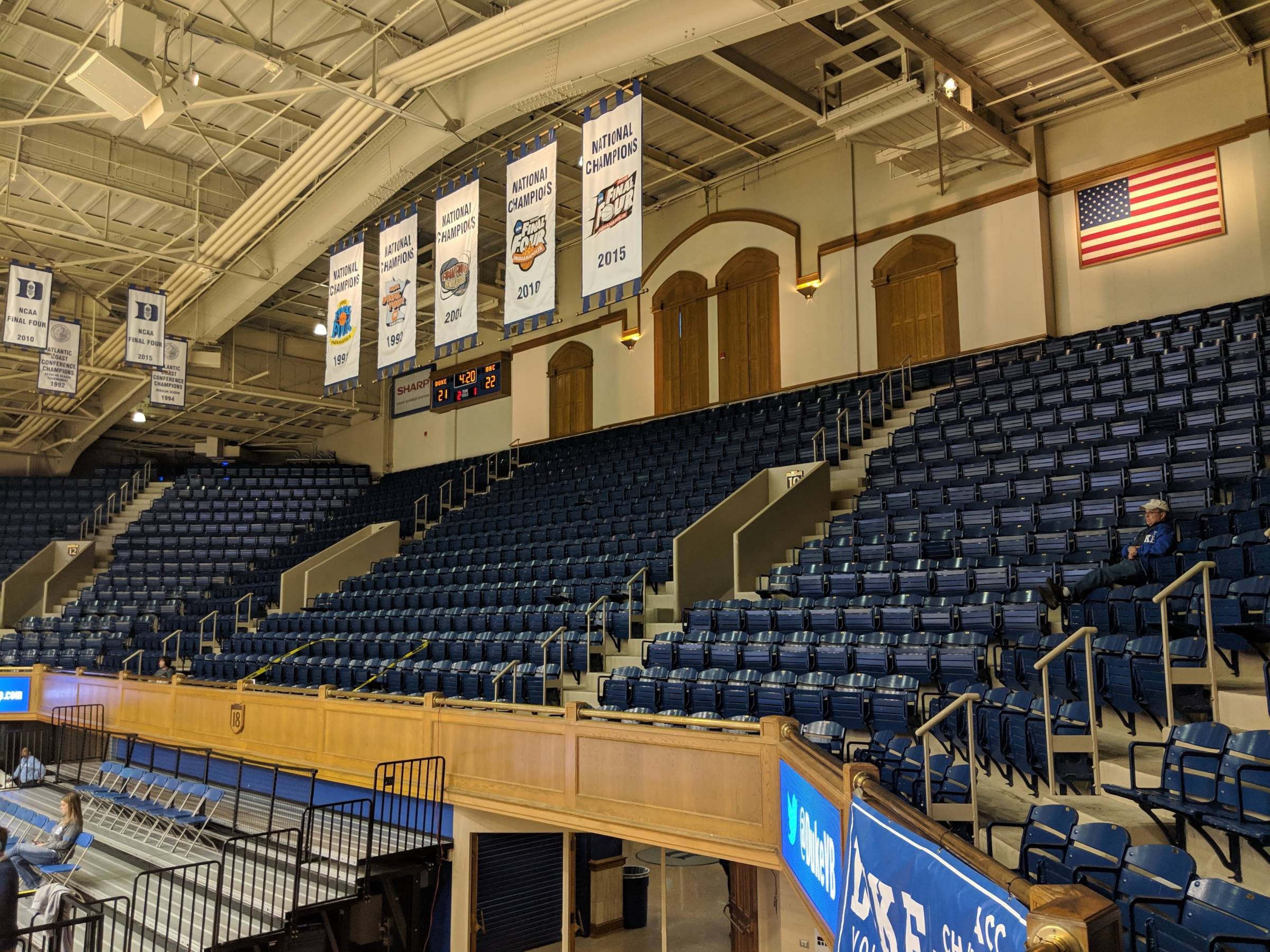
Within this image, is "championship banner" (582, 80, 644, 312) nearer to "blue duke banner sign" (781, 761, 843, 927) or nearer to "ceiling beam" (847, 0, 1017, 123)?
"ceiling beam" (847, 0, 1017, 123)

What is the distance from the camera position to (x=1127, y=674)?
20.0ft

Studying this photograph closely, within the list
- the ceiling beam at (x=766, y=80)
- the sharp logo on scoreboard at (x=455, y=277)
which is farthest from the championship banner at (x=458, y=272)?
the ceiling beam at (x=766, y=80)

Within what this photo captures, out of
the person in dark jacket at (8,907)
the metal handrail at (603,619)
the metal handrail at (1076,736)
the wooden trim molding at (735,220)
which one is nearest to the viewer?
the metal handrail at (1076,736)

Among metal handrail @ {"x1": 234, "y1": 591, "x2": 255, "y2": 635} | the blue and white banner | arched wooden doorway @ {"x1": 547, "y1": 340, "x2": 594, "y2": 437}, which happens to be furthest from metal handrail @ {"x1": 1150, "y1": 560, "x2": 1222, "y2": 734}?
metal handrail @ {"x1": 234, "y1": 591, "x2": 255, "y2": 635}

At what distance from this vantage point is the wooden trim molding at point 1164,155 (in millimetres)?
12922

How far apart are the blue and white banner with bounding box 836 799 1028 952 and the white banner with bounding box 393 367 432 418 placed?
23.9 m

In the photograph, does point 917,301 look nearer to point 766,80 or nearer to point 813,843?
point 766,80

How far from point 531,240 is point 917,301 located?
7757 mm

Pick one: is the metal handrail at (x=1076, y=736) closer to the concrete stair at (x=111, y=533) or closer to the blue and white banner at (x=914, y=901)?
the blue and white banner at (x=914, y=901)

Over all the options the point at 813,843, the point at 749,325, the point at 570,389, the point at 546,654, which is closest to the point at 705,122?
the point at 749,325

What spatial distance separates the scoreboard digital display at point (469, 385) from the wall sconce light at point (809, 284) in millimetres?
8155

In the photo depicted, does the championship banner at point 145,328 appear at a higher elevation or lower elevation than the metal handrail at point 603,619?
higher

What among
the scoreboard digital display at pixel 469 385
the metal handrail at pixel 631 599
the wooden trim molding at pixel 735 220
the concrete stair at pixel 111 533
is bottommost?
the metal handrail at pixel 631 599

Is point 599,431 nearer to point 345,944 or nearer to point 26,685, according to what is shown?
point 26,685
